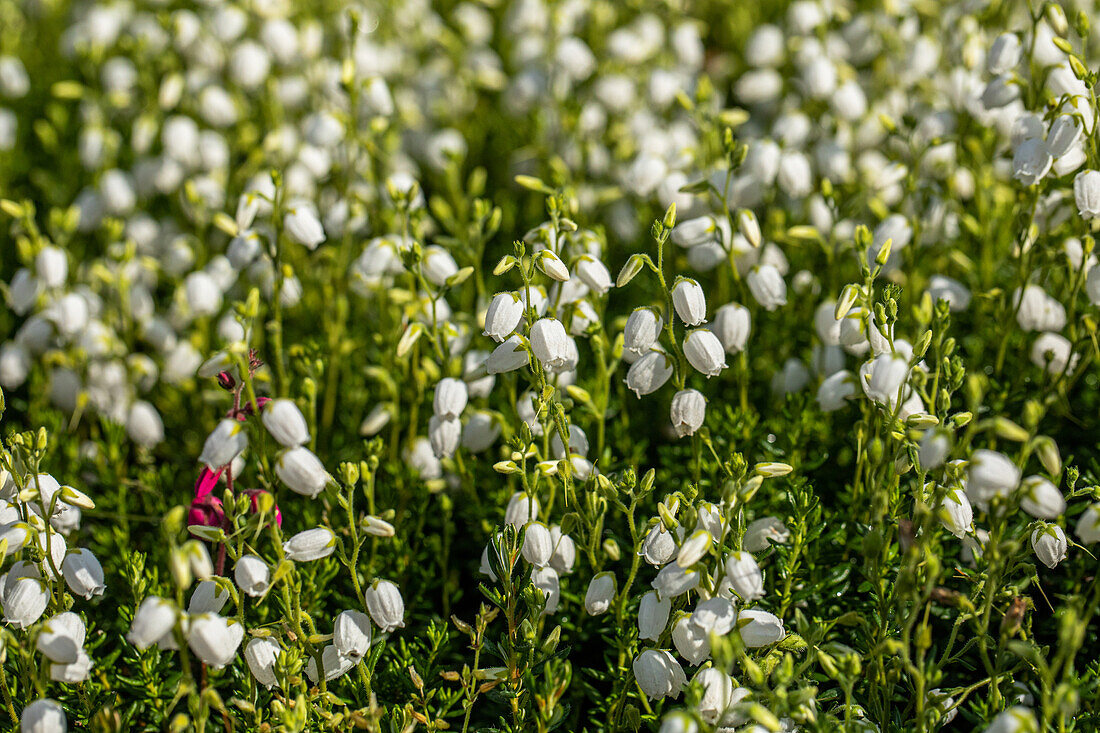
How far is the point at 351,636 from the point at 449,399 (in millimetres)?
684

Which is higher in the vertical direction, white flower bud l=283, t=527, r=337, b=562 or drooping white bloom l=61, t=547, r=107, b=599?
white flower bud l=283, t=527, r=337, b=562

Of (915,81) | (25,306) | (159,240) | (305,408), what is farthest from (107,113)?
(915,81)

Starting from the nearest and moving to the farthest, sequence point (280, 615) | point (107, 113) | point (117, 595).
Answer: point (280, 615) < point (117, 595) < point (107, 113)

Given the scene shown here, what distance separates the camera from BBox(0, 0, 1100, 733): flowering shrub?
2.20m

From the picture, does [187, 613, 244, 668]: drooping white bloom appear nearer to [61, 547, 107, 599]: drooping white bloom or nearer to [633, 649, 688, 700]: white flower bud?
A: [61, 547, 107, 599]: drooping white bloom

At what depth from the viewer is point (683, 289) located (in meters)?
2.41

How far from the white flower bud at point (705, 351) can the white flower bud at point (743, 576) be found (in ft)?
1.56

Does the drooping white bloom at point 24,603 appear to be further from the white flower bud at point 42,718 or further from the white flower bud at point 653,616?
the white flower bud at point 653,616

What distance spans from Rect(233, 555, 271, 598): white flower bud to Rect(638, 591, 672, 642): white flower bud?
82 centimetres

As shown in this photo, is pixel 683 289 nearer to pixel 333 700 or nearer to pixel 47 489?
pixel 333 700

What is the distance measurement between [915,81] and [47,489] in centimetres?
342

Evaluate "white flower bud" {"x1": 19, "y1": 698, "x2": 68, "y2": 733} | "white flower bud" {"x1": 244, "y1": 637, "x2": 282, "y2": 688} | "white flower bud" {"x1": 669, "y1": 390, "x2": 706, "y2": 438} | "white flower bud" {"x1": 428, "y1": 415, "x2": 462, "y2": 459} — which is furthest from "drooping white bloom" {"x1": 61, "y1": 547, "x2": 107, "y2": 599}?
"white flower bud" {"x1": 669, "y1": 390, "x2": 706, "y2": 438}

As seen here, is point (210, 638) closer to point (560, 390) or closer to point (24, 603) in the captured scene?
point (24, 603)

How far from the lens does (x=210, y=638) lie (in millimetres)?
1988
